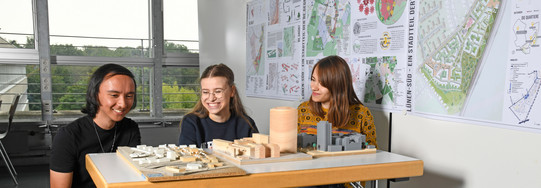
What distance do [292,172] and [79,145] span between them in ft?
3.35

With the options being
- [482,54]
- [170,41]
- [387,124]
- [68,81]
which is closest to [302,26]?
[387,124]

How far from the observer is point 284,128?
4.90 feet

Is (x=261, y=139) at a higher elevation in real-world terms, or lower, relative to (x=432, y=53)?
lower

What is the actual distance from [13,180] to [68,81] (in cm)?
140

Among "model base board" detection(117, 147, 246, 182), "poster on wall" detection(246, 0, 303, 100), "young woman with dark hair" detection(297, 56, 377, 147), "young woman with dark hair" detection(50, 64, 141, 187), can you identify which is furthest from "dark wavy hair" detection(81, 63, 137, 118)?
"poster on wall" detection(246, 0, 303, 100)

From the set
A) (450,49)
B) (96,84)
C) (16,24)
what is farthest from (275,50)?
(16,24)

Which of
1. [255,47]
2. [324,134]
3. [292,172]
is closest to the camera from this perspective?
[292,172]

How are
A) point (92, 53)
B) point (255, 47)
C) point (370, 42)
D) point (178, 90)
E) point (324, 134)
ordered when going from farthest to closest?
point (178, 90), point (92, 53), point (255, 47), point (370, 42), point (324, 134)

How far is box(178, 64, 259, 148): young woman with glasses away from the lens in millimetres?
2061

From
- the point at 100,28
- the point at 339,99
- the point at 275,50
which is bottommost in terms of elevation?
the point at 339,99

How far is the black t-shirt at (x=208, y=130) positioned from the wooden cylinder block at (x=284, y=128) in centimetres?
68

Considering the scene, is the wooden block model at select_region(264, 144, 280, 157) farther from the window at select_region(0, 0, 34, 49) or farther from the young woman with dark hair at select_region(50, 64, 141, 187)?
the window at select_region(0, 0, 34, 49)

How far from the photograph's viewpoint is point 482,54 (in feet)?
6.01

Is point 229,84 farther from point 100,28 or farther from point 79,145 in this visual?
point 100,28
